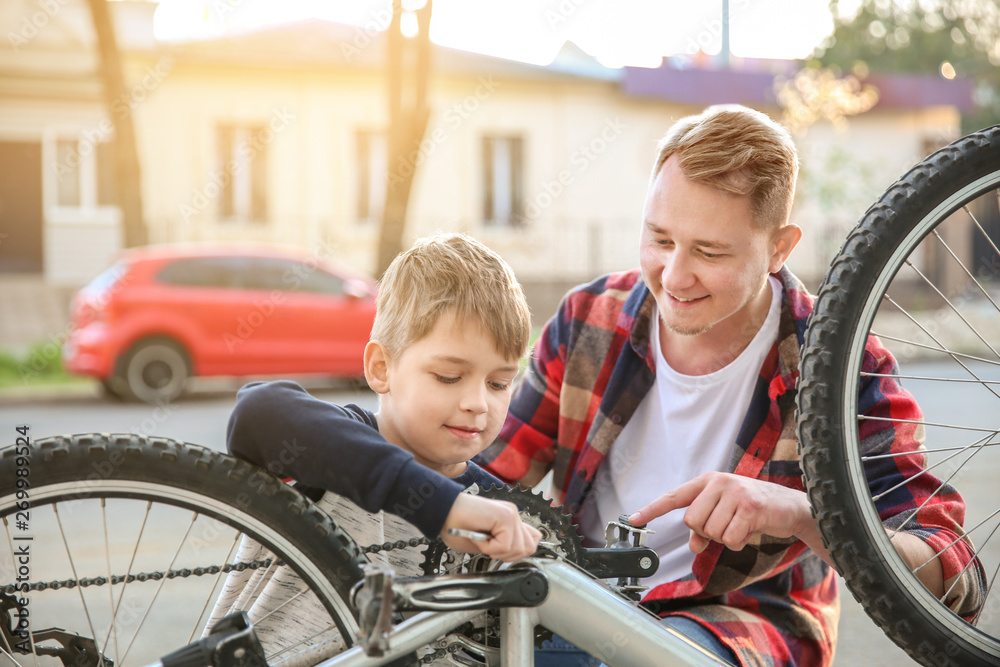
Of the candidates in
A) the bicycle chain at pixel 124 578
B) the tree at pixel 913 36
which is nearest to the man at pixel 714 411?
the bicycle chain at pixel 124 578

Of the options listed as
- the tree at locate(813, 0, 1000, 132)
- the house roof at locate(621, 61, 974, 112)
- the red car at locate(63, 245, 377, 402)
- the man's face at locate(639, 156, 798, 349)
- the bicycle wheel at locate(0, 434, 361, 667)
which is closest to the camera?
the bicycle wheel at locate(0, 434, 361, 667)

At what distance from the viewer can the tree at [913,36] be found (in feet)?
100

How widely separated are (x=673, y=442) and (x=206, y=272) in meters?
8.05

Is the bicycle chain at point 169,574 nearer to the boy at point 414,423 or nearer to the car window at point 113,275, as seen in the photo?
the boy at point 414,423

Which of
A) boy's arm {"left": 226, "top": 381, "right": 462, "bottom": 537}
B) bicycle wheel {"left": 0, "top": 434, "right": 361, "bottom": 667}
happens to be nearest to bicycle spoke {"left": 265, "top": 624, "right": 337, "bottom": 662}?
bicycle wheel {"left": 0, "top": 434, "right": 361, "bottom": 667}

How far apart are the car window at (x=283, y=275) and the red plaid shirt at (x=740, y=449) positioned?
765 centimetres

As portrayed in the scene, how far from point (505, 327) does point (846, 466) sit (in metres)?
0.59

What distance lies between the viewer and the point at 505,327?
153 centimetres

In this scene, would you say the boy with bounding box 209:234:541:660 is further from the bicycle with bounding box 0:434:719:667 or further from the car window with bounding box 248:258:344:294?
the car window with bounding box 248:258:344:294

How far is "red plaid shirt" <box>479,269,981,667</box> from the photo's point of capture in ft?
5.41

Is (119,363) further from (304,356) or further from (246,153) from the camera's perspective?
(246,153)

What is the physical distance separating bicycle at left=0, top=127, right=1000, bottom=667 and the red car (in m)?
7.84

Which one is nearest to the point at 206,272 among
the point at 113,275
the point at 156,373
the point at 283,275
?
the point at 283,275

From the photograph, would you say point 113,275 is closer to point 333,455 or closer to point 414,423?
point 414,423
